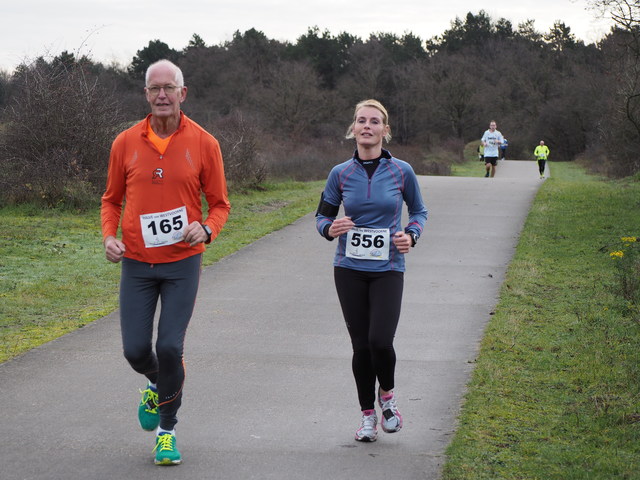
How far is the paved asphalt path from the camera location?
16.7 feet

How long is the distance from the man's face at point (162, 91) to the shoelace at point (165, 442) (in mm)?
1735

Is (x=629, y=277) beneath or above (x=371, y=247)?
beneath

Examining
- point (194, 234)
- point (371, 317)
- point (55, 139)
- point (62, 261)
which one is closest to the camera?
point (194, 234)

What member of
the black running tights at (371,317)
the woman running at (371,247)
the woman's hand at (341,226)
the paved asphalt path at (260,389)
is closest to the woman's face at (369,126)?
the woman running at (371,247)

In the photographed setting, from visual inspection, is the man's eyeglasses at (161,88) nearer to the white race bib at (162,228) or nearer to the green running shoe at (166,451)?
the white race bib at (162,228)

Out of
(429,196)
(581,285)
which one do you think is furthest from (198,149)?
(429,196)

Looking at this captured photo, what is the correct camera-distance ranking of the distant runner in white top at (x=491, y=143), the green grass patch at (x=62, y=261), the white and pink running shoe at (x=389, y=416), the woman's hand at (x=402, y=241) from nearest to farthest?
the woman's hand at (x=402, y=241) → the white and pink running shoe at (x=389, y=416) → the green grass patch at (x=62, y=261) → the distant runner in white top at (x=491, y=143)

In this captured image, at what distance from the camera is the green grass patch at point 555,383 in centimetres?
505

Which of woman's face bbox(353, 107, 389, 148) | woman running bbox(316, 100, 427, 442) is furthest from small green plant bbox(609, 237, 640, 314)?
woman's face bbox(353, 107, 389, 148)

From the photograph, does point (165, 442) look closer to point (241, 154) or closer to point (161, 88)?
point (161, 88)

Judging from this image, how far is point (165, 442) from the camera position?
5.03m

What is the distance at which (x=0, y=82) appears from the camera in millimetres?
34594

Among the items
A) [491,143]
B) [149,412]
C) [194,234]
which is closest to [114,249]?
[194,234]

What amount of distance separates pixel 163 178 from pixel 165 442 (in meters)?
1.42
